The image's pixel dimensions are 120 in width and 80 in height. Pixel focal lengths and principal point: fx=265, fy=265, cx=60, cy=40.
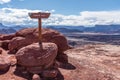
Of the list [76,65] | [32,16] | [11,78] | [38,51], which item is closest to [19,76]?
[11,78]

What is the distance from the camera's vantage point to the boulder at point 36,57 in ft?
79.0

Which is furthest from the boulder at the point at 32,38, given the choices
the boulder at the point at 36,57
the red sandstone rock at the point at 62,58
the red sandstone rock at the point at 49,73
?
the red sandstone rock at the point at 49,73

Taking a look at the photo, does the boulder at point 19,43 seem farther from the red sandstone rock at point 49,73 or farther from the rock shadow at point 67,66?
the red sandstone rock at point 49,73

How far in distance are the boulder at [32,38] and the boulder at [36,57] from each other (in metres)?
3.29

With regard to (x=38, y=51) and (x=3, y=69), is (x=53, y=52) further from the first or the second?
(x=3, y=69)

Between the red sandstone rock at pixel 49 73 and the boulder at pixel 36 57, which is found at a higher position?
the boulder at pixel 36 57

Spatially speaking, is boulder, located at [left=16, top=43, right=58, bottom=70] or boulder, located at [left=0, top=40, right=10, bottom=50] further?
boulder, located at [left=0, top=40, right=10, bottom=50]

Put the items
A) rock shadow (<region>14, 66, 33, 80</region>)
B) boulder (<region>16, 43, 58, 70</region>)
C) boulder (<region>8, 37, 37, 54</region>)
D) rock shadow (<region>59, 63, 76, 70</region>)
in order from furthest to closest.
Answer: boulder (<region>8, 37, 37, 54</region>) → rock shadow (<region>59, 63, 76, 70</region>) → boulder (<region>16, 43, 58, 70</region>) → rock shadow (<region>14, 66, 33, 80</region>)

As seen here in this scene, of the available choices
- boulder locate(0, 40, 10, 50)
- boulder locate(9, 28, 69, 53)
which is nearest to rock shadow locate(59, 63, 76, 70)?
boulder locate(9, 28, 69, 53)

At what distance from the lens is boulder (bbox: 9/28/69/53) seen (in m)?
27.9

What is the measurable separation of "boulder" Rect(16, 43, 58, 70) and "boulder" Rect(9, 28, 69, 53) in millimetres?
3287

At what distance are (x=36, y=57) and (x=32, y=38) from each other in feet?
13.9

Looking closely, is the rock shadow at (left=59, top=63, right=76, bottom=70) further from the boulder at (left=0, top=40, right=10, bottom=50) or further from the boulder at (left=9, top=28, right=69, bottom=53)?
the boulder at (left=0, top=40, right=10, bottom=50)

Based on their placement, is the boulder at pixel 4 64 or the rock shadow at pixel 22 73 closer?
the rock shadow at pixel 22 73
